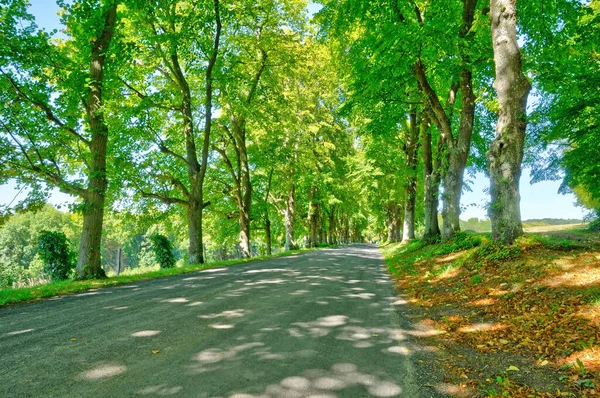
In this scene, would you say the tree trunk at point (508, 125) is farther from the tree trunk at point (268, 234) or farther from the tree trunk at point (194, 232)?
the tree trunk at point (268, 234)

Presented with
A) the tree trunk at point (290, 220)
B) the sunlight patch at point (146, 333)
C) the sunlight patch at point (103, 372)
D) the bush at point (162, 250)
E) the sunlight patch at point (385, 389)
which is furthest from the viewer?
the tree trunk at point (290, 220)

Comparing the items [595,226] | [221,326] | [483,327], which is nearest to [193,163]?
[221,326]

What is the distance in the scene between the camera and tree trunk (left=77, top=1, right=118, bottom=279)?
10.5 m

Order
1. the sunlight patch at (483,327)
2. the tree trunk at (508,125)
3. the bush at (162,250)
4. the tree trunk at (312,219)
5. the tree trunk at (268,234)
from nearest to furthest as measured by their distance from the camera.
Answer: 1. the sunlight patch at (483,327)
2. the tree trunk at (508,125)
3. the bush at (162,250)
4. the tree trunk at (268,234)
5. the tree trunk at (312,219)

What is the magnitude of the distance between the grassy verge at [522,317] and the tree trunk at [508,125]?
0.59m

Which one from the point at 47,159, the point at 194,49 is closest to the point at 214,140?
the point at 194,49

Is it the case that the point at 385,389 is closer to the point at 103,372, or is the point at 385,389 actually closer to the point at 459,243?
the point at 103,372

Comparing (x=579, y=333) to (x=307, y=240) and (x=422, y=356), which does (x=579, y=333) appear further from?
(x=307, y=240)

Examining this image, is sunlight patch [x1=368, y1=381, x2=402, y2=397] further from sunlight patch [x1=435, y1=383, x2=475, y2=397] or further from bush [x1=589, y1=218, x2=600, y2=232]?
bush [x1=589, y1=218, x2=600, y2=232]

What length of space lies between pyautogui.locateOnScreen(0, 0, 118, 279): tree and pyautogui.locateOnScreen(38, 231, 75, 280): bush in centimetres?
366

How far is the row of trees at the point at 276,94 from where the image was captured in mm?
9375

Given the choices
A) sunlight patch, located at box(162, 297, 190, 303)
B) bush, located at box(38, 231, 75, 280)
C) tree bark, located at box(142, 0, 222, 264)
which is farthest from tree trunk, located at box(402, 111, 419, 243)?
bush, located at box(38, 231, 75, 280)

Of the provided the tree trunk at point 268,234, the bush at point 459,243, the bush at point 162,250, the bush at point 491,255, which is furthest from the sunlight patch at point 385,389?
the tree trunk at point 268,234

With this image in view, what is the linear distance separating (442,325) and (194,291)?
5.03m
